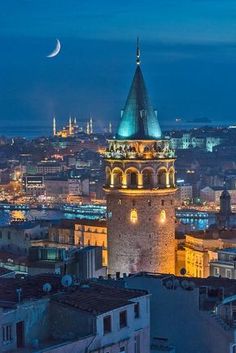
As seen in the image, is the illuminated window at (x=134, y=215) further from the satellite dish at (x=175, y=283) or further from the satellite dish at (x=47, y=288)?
the satellite dish at (x=47, y=288)

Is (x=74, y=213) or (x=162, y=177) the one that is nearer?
(x=162, y=177)

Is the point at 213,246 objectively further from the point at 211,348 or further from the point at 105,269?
the point at 211,348

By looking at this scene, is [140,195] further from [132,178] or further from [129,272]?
[129,272]

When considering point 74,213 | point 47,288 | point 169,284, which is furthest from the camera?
point 74,213

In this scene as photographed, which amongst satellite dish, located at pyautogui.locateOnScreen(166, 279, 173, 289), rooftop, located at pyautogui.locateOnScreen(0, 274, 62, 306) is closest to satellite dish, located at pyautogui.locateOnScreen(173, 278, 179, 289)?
satellite dish, located at pyautogui.locateOnScreen(166, 279, 173, 289)

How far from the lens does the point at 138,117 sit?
18.3 meters

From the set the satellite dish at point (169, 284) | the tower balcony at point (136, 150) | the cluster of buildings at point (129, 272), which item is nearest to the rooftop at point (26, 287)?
the cluster of buildings at point (129, 272)

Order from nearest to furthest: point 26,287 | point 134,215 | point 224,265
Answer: point 26,287 < point 134,215 < point 224,265

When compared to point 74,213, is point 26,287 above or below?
below

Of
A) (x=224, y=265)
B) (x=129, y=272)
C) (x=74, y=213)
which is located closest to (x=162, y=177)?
(x=129, y=272)

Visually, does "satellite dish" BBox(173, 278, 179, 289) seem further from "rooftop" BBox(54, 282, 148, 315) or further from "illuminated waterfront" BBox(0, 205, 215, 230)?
"illuminated waterfront" BBox(0, 205, 215, 230)

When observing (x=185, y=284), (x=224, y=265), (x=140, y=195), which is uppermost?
(x=140, y=195)

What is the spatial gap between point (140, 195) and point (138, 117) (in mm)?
1138

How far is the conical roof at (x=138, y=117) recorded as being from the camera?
1825 centimetres
